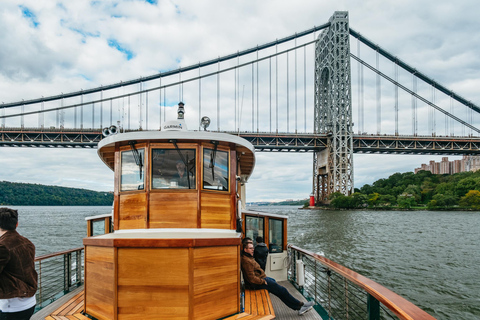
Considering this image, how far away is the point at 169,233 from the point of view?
4.09 m

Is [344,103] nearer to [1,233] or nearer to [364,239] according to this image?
[364,239]

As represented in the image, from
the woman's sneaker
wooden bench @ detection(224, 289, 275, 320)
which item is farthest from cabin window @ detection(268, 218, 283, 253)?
the woman's sneaker

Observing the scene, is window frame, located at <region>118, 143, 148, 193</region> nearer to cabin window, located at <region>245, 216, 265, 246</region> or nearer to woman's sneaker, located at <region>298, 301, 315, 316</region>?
woman's sneaker, located at <region>298, 301, 315, 316</region>

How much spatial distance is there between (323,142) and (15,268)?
51080mm

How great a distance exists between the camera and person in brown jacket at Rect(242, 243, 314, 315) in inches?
179

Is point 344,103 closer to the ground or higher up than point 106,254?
higher up

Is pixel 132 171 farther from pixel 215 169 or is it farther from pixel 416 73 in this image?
pixel 416 73

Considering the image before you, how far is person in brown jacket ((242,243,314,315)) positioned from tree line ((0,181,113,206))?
75780mm

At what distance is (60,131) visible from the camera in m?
40.8

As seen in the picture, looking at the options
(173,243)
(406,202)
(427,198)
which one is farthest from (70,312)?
(427,198)

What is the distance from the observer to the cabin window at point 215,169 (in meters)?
4.25

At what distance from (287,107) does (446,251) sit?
4020cm

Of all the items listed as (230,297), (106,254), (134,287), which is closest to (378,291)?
(230,297)

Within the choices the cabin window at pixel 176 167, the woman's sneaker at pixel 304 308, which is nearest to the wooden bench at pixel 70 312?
the cabin window at pixel 176 167
